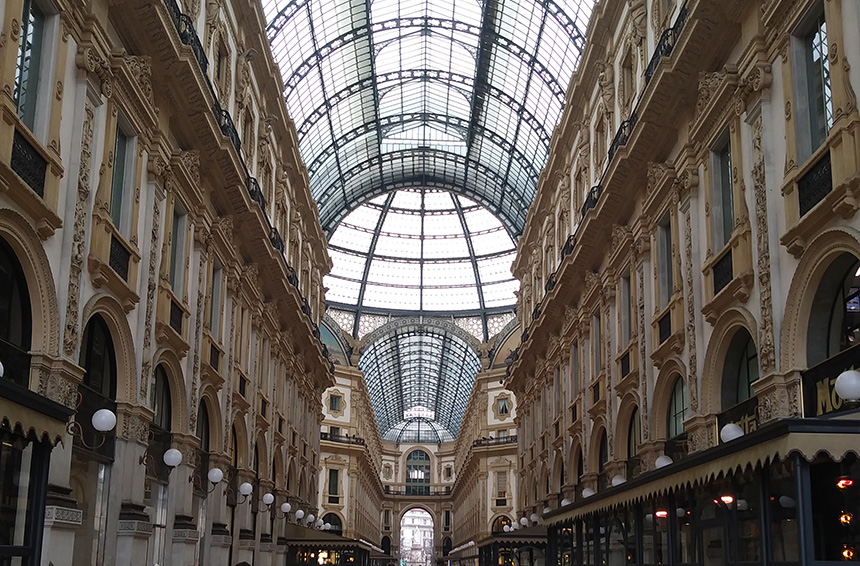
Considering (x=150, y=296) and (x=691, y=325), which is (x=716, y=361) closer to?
(x=691, y=325)

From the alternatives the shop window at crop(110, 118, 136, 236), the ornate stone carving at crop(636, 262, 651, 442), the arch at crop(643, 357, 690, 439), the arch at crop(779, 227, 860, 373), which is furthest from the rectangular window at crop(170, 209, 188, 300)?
the arch at crop(779, 227, 860, 373)

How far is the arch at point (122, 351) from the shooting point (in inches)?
717

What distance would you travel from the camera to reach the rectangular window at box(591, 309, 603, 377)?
30875 mm

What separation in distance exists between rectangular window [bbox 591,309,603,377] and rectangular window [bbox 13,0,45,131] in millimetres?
19979

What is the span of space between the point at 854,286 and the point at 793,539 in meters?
4.93

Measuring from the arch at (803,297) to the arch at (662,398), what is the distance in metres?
6.75

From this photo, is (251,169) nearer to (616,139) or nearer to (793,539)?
(616,139)

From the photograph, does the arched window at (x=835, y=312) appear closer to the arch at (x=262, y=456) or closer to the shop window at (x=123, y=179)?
the shop window at (x=123, y=179)

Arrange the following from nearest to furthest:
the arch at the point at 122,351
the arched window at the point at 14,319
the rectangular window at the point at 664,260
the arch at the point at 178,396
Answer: the arched window at the point at 14,319, the arch at the point at 122,351, the arch at the point at 178,396, the rectangular window at the point at 664,260

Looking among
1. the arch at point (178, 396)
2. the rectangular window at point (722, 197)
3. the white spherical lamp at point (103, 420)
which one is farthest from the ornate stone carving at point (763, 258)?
the arch at point (178, 396)

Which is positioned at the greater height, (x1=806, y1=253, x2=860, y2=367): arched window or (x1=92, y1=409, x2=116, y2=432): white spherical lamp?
(x1=806, y1=253, x2=860, y2=367): arched window

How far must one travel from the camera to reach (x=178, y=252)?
23812mm

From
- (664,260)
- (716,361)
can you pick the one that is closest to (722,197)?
(716,361)

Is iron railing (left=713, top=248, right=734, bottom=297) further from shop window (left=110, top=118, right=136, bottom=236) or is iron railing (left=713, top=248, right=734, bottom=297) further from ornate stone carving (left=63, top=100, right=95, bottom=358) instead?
shop window (left=110, top=118, right=136, bottom=236)
